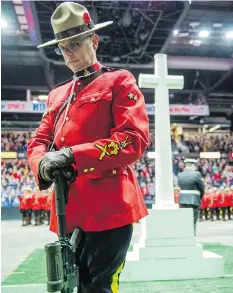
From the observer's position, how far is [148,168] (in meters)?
22.8

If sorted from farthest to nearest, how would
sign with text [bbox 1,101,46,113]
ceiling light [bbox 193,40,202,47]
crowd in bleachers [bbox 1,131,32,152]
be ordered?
crowd in bleachers [bbox 1,131,32,152] < ceiling light [bbox 193,40,202,47] < sign with text [bbox 1,101,46,113]

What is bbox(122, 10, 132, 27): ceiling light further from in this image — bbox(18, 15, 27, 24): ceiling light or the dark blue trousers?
the dark blue trousers

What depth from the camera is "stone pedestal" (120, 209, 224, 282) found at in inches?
177

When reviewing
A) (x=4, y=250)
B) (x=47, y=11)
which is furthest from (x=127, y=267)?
(x=47, y=11)

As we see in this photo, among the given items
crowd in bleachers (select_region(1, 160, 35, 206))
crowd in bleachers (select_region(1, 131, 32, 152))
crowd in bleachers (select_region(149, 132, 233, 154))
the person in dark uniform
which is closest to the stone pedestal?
the person in dark uniform

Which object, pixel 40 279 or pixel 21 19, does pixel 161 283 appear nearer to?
pixel 40 279

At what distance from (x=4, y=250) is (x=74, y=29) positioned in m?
6.97

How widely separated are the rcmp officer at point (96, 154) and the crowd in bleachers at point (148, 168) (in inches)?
676

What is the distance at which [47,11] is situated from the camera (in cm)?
1476

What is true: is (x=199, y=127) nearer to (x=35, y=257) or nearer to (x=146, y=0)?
(x=146, y=0)

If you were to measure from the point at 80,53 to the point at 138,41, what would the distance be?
53.0ft

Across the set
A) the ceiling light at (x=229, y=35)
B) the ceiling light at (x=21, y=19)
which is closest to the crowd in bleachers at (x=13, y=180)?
the ceiling light at (x=21, y=19)

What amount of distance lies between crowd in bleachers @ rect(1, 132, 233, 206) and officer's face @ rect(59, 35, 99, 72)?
17.2m

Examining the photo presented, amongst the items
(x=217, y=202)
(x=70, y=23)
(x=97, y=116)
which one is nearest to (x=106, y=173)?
(x=97, y=116)
